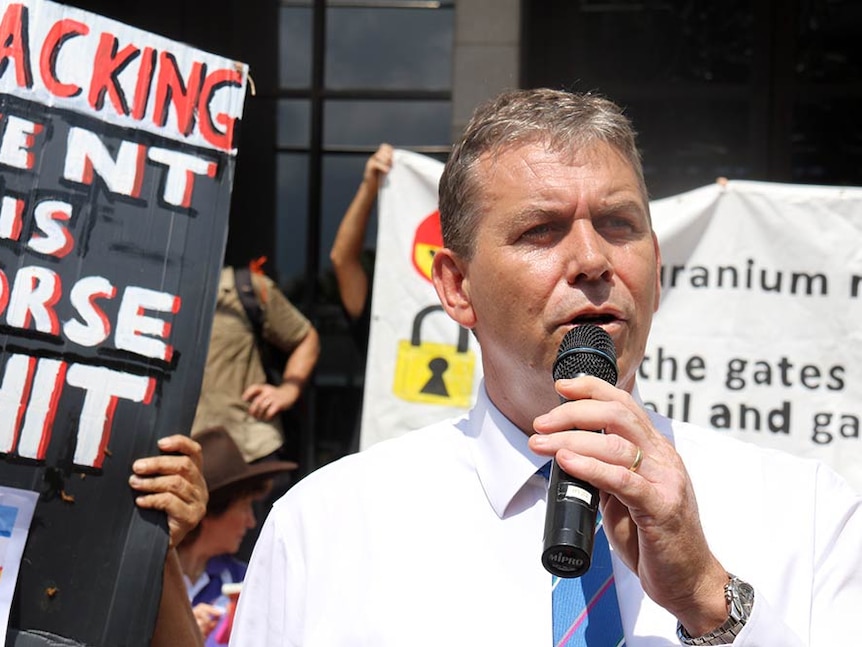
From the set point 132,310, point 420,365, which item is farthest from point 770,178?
point 132,310

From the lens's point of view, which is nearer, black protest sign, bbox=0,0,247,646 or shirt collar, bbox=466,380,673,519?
shirt collar, bbox=466,380,673,519

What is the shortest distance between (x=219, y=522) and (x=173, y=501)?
2.19 m

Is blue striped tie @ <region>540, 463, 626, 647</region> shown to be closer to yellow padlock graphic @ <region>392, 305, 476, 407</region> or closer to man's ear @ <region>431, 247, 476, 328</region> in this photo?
man's ear @ <region>431, 247, 476, 328</region>

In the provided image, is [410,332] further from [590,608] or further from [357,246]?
[590,608]

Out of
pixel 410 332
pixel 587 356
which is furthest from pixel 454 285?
pixel 410 332

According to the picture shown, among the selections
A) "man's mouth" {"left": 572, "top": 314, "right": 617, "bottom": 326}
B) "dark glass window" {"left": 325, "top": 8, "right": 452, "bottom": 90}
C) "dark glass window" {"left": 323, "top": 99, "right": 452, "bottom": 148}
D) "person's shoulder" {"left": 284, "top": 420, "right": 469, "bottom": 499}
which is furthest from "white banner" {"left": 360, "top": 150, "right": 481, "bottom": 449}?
"man's mouth" {"left": 572, "top": 314, "right": 617, "bottom": 326}

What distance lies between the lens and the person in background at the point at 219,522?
451 centimetres

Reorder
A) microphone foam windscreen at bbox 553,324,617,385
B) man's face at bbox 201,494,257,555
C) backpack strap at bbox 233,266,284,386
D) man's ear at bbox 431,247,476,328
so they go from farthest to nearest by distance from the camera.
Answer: backpack strap at bbox 233,266,284,386 < man's face at bbox 201,494,257,555 < man's ear at bbox 431,247,476,328 < microphone foam windscreen at bbox 553,324,617,385

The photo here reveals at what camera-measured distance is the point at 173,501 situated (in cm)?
250

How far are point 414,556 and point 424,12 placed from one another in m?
5.20

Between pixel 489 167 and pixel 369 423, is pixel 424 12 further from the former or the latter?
pixel 489 167

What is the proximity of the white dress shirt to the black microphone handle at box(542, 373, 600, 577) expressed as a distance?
0.33 m

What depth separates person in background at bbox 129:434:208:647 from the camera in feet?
8.21

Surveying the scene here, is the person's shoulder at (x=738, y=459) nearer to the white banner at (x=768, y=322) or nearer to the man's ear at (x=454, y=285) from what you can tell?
the man's ear at (x=454, y=285)
